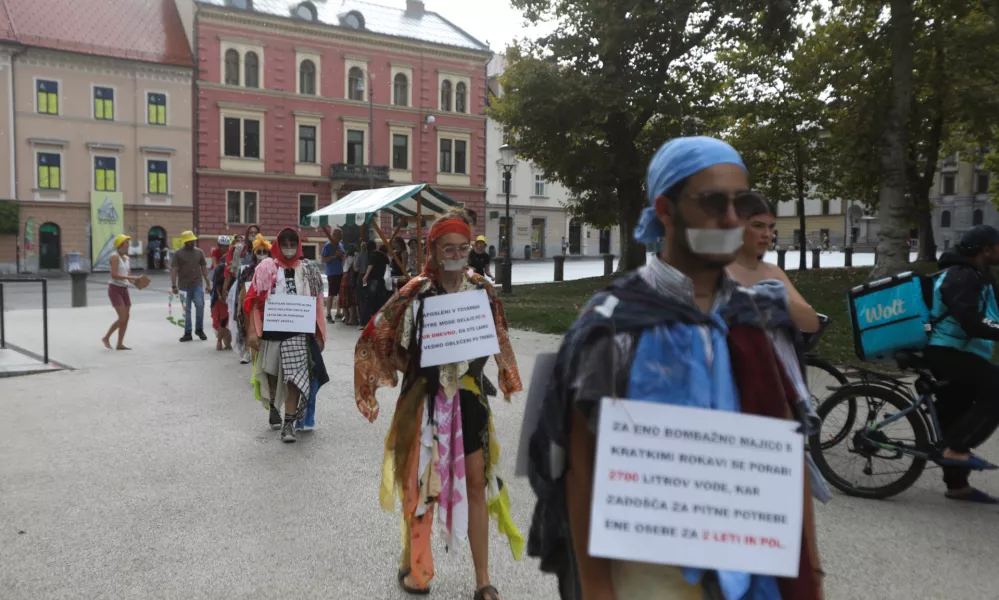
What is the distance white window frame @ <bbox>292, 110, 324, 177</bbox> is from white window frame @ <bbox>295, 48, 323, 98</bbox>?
1112mm

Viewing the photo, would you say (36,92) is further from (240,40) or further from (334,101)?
(334,101)

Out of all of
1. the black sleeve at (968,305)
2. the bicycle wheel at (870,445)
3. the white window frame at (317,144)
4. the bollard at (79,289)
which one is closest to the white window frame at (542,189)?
the white window frame at (317,144)

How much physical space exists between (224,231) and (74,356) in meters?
34.6

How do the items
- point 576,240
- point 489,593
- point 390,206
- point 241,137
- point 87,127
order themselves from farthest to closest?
point 576,240, point 241,137, point 87,127, point 390,206, point 489,593

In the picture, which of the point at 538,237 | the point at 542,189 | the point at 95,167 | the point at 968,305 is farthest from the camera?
the point at 538,237

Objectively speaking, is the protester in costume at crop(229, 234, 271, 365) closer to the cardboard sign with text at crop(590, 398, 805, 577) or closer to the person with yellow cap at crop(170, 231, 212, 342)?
the person with yellow cap at crop(170, 231, 212, 342)

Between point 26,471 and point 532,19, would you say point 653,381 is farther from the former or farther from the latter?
point 532,19

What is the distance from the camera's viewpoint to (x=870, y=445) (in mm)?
5305

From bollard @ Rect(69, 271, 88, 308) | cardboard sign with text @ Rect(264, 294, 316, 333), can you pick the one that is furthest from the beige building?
cardboard sign with text @ Rect(264, 294, 316, 333)

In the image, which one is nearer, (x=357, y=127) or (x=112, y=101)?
(x=112, y=101)

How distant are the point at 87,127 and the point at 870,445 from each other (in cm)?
4422

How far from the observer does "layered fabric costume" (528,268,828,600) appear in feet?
5.79

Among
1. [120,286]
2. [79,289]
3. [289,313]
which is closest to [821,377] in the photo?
[289,313]

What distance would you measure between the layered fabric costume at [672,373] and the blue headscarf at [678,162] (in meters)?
0.12
